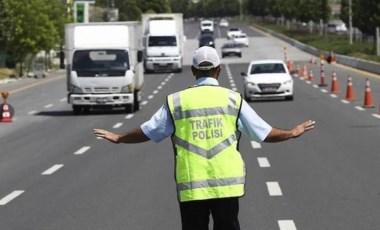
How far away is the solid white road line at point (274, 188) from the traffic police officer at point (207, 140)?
6.49 metres

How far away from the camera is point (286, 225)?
32.6 ft

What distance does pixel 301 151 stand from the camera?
17.5 m

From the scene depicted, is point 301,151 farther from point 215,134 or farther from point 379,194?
point 215,134

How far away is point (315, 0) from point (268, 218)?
98597 mm

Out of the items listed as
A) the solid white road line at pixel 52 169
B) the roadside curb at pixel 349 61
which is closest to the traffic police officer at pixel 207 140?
→ the solid white road line at pixel 52 169

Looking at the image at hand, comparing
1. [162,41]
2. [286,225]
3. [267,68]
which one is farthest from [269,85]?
[162,41]

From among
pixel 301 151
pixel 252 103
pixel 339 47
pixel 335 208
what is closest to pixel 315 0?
pixel 339 47

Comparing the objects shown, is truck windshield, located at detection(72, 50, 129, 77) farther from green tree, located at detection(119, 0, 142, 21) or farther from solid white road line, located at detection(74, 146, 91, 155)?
green tree, located at detection(119, 0, 142, 21)

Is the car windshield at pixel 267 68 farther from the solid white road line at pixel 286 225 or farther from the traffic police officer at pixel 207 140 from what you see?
the traffic police officer at pixel 207 140

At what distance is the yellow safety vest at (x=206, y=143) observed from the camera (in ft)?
18.2

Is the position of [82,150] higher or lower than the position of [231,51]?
higher

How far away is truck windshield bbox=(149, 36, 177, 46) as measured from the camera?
57.0m

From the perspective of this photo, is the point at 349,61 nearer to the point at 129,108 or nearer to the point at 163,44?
the point at 163,44

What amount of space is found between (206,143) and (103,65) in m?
23.1
